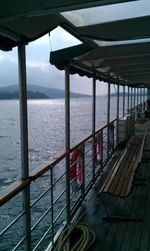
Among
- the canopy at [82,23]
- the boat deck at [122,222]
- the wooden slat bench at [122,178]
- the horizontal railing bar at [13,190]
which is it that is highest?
the canopy at [82,23]

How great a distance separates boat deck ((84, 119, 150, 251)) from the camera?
266cm

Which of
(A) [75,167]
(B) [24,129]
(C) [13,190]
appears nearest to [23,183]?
(C) [13,190]

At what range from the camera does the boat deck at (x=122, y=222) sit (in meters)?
2.66

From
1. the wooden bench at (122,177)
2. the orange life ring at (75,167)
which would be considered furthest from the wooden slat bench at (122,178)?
the orange life ring at (75,167)

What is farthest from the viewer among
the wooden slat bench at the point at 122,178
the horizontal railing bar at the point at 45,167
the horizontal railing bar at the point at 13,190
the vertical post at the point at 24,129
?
the wooden slat bench at the point at 122,178

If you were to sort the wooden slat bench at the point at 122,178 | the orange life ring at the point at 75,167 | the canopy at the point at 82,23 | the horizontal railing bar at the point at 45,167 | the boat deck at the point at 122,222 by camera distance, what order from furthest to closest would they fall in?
the orange life ring at the point at 75,167
the wooden slat bench at the point at 122,178
the boat deck at the point at 122,222
the horizontal railing bar at the point at 45,167
the canopy at the point at 82,23

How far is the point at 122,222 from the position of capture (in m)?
3.09

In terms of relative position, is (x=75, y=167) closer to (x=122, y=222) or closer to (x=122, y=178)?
(x=122, y=178)

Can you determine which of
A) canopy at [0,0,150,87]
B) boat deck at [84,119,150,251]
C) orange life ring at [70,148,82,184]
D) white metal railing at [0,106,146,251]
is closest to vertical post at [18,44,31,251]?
white metal railing at [0,106,146,251]

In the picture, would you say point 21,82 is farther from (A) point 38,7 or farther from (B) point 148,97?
(B) point 148,97

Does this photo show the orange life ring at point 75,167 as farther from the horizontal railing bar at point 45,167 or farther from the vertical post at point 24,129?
the vertical post at point 24,129

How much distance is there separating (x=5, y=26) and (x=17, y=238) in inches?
194

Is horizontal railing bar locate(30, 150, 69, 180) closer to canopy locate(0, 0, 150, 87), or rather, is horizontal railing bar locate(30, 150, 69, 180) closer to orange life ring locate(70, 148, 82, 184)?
orange life ring locate(70, 148, 82, 184)

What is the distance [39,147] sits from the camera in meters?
22.9
